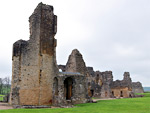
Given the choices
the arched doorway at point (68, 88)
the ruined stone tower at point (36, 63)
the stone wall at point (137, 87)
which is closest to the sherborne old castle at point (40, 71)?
the ruined stone tower at point (36, 63)

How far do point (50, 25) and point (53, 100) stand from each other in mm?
8393

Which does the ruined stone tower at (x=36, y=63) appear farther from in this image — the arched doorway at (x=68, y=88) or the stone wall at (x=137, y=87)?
the stone wall at (x=137, y=87)

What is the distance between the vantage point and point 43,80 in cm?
1973

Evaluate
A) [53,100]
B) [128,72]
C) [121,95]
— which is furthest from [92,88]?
[53,100]

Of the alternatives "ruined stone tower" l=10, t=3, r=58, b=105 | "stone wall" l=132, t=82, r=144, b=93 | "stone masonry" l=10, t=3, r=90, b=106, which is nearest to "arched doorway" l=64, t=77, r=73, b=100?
"stone masonry" l=10, t=3, r=90, b=106

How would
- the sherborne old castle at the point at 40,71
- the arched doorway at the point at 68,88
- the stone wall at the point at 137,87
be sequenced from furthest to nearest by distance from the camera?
the stone wall at the point at 137,87
the arched doorway at the point at 68,88
the sherborne old castle at the point at 40,71

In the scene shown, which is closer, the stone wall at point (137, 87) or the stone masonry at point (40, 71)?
the stone masonry at point (40, 71)

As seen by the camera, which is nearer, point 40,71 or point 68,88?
point 40,71

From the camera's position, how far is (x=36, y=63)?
1966cm

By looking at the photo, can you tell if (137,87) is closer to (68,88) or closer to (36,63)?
(68,88)

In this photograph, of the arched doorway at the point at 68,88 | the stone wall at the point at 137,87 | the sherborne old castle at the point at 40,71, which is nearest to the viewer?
the sherborne old castle at the point at 40,71

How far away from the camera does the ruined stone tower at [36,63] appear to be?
758 inches

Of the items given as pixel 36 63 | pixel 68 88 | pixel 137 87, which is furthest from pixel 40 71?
pixel 137 87

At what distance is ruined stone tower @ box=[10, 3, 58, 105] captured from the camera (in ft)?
63.2
